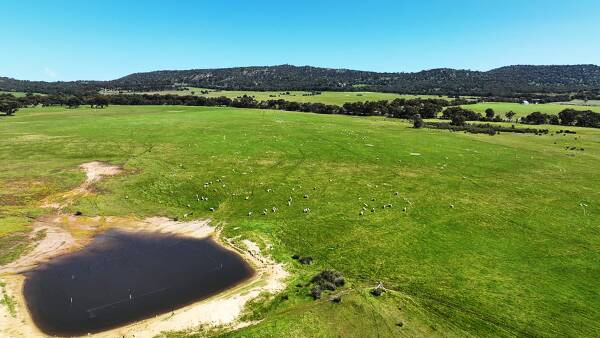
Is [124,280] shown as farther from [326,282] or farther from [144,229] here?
[326,282]

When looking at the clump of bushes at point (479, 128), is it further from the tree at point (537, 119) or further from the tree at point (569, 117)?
the tree at point (569, 117)

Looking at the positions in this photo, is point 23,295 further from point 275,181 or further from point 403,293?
point 275,181

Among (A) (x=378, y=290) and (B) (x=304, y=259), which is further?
(B) (x=304, y=259)

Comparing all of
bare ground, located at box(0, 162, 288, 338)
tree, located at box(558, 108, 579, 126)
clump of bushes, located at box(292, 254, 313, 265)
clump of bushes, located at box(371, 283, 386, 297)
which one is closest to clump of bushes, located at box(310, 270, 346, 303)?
clump of bushes, located at box(371, 283, 386, 297)

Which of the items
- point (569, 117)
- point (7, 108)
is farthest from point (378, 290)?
point (7, 108)

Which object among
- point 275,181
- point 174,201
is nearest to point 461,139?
point 275,181

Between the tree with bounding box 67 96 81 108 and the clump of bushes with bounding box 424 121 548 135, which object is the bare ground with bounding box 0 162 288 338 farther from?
the tree with bounding box 67 96 81 108

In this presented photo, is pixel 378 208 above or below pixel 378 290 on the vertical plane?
above
